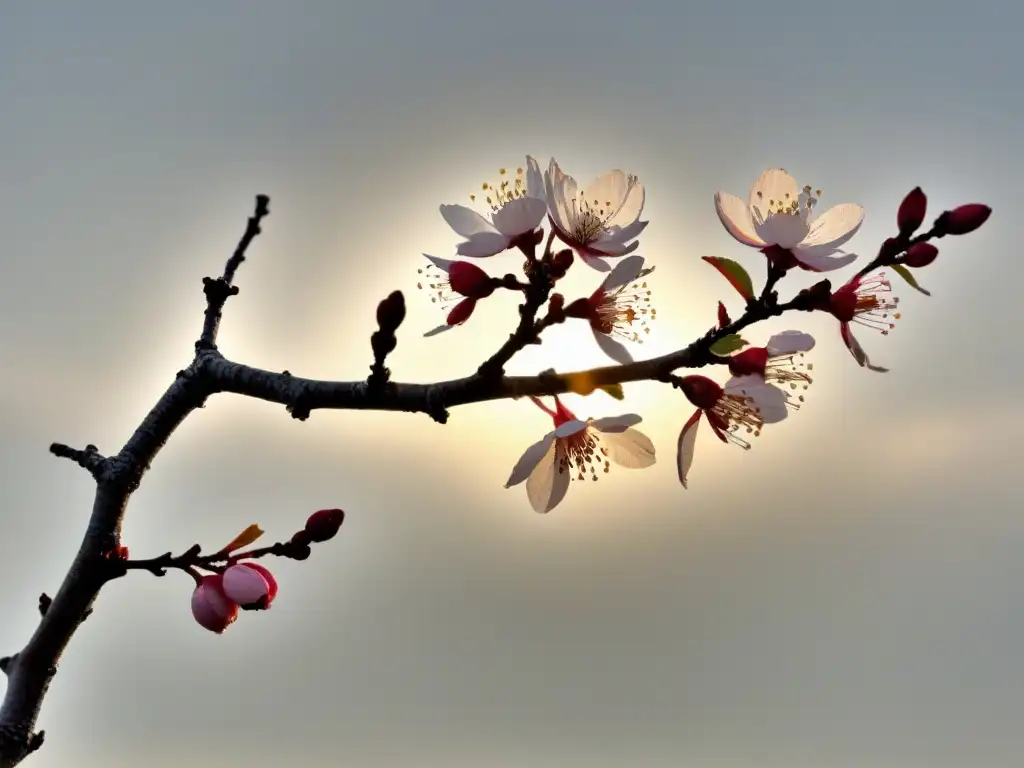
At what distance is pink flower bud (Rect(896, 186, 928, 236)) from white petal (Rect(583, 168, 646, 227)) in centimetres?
79

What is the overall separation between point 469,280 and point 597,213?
0.53 metres

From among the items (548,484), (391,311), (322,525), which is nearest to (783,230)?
(548,484)

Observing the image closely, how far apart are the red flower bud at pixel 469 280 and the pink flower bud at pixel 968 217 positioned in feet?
4.20

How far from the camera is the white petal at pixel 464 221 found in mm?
2605

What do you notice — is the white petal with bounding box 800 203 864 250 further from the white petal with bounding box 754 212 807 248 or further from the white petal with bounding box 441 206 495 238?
the white petal with bounding box 441 206 495 238

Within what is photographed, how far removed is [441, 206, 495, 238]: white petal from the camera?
2.61m

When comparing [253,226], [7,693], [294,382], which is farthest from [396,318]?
[7,693]

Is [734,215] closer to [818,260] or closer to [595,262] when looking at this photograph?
[818,260]

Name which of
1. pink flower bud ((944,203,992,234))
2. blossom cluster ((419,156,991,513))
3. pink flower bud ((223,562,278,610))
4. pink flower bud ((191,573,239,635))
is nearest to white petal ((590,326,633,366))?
blossom cluster ((419,156,991,513))

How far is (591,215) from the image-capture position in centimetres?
275

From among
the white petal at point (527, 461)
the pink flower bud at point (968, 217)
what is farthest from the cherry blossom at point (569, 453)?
the pink flower bud at point (968, 217)

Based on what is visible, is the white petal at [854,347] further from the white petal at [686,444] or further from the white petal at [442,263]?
the white petal at [442,263]

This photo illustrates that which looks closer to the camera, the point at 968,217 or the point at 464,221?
the point at 968,217

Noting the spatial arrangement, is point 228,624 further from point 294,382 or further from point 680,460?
point 680,460
